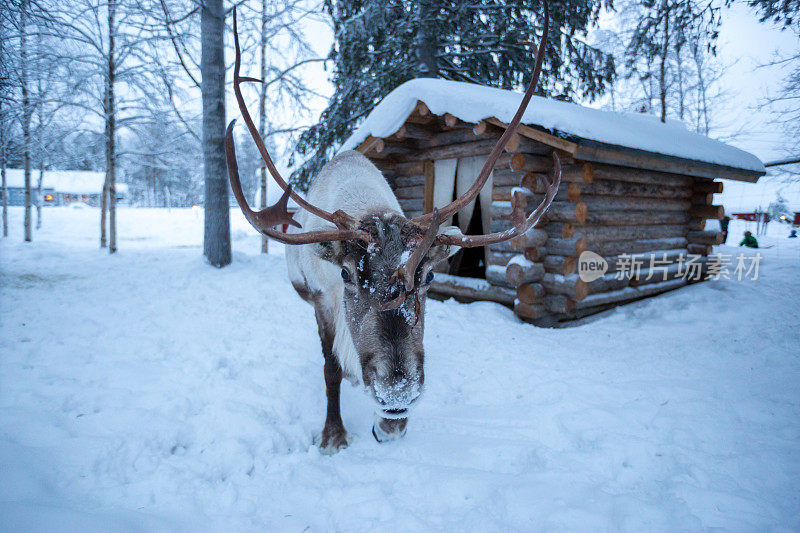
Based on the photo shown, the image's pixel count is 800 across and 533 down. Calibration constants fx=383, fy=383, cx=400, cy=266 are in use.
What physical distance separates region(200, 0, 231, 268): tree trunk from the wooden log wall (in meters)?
3.66

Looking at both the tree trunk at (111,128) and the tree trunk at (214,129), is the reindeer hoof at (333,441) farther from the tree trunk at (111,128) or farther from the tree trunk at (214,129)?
the tree trunk at (111,128)

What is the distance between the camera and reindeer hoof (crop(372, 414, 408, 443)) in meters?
2.52

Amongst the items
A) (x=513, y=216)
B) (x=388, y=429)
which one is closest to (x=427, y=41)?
(x=513, y=216)

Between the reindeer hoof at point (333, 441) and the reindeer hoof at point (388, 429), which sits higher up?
the reindeer hoof at point (388, 429)

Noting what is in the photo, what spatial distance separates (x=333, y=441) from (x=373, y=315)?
47.5 inches

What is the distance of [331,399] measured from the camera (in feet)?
9.32

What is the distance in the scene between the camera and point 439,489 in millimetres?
2266

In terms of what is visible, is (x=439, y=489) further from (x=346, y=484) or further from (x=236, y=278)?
(x=236, y=278)

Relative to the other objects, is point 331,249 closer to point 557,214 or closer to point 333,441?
point 333,441

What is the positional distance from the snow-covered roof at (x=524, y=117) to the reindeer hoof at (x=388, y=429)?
13.0 ft

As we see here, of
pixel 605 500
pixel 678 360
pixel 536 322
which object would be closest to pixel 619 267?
pixel 536 322

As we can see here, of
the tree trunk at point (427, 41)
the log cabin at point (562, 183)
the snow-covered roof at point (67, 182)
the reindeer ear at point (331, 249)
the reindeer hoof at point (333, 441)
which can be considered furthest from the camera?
the snow-covered roof at point (67, 182)

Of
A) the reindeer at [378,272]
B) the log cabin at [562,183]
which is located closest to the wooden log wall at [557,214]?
the log cabin at [562,183]

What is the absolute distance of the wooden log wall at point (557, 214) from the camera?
5559 millimetres
